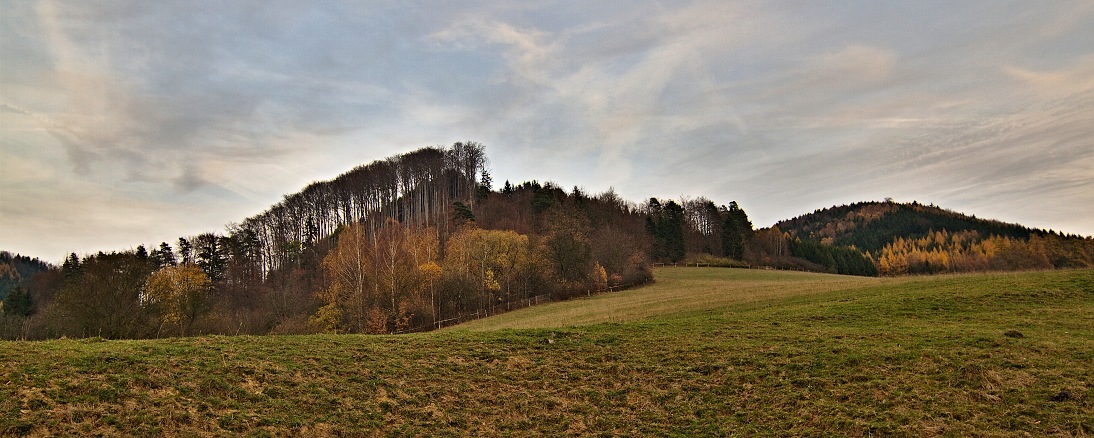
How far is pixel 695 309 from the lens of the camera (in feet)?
110

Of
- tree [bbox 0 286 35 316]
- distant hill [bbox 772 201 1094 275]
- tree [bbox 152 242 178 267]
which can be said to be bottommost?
distant hill [bbox 772 201 1094 275]

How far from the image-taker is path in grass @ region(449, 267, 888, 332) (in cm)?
3584

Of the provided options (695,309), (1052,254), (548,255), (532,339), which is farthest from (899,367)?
(1052,254)

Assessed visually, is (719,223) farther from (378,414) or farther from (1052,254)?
(378,414)

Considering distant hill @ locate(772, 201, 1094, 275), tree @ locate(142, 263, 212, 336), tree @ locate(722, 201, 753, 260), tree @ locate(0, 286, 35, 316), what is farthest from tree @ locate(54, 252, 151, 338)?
distant hill @ locate(772, 201, 1094, 275)

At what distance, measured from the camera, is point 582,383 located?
1672cm

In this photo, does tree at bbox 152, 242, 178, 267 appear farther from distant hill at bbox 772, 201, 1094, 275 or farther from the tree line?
distant hill at bbox 772, 201, 1094, 275

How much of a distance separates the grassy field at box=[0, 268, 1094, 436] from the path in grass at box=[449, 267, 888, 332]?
9952 mm

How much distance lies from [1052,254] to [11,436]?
17640 cm

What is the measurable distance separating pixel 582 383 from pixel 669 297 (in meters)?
33.7

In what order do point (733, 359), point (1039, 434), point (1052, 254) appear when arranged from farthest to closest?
point (1052, 254), point (733, 359), point (1039, 434)

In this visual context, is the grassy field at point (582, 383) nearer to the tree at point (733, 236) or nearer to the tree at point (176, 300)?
the tree at point (176, 300)

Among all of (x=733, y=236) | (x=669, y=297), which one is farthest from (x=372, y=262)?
(x=733, y=236)

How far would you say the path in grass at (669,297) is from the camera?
35844 millimetres
